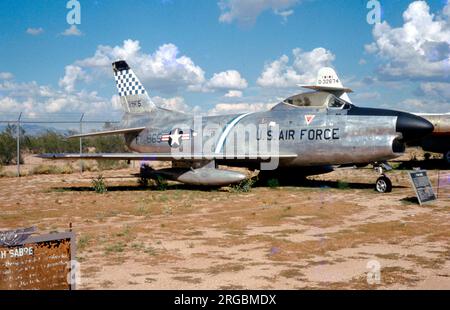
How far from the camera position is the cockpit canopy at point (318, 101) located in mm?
13945

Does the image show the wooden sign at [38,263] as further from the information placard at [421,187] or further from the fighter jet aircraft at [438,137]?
the fighter jet aircraft at [438,137]

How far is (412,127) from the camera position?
12.3 meters

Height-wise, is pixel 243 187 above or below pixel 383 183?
below

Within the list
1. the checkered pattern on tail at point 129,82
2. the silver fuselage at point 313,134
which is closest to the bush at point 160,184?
the silver fuselage at point 313,134

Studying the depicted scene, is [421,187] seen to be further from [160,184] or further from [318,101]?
[160,184]

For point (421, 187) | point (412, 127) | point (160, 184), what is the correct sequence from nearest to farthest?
point (421, 187) → point (412, 127) → point (160, 184)

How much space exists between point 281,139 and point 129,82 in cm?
775

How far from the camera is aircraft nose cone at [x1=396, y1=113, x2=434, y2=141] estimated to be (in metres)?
12.2

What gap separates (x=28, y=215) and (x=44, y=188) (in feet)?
20.7

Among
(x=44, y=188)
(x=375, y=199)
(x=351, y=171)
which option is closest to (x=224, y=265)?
(x=375, y=199)

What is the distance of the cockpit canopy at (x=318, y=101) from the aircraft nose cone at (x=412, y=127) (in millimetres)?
1794

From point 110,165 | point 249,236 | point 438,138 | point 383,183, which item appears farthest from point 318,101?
point 110,165

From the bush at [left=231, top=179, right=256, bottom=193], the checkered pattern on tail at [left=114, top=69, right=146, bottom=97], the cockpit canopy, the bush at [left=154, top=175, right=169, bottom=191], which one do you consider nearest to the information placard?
the cockpit canopy
